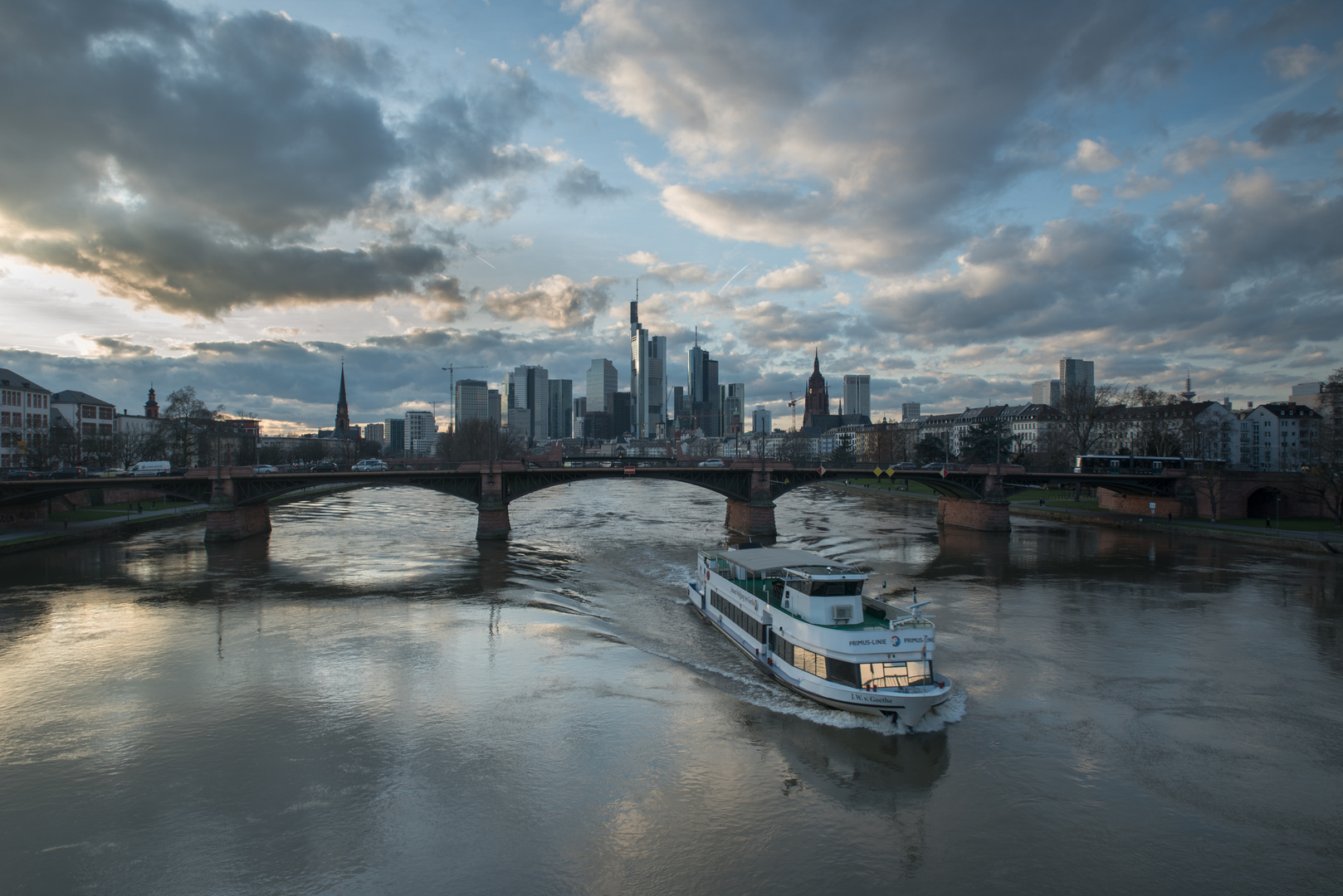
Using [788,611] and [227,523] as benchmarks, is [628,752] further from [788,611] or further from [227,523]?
[227,523]

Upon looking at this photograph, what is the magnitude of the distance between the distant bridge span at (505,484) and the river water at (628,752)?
65.7 ft

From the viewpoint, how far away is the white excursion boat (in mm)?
20766

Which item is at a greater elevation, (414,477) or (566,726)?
(414,477)

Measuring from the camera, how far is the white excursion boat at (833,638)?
68.1 feet

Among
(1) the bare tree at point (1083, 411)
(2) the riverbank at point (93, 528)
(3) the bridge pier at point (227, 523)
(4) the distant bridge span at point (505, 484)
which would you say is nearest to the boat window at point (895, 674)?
(4) the distant bridge span at point (505, 484)

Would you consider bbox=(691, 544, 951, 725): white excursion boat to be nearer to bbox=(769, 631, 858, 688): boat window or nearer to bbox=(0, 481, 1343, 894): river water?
bbox=(769, 631, 858, 688): boat window

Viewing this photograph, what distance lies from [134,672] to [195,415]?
105091mm

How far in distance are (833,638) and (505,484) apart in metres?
46.2

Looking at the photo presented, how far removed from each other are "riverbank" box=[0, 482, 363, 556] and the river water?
17.7 meters

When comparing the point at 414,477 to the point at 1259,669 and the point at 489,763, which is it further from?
the point at 1259,669

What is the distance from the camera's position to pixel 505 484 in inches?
2470

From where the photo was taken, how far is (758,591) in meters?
29.2

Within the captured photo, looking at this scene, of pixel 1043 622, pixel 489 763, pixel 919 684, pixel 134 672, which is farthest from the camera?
pixel 1043 622

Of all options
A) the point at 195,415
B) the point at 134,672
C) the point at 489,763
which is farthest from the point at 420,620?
the point at 195,415
